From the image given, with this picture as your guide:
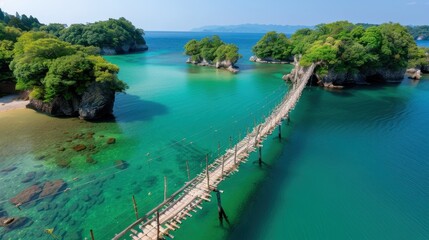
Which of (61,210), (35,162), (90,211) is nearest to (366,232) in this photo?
(90,211)

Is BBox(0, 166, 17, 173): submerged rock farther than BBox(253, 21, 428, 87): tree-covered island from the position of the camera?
No

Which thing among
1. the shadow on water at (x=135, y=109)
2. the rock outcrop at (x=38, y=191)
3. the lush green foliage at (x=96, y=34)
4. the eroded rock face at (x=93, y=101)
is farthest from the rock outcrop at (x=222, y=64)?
the rock outcrop at (x=38, y=191)

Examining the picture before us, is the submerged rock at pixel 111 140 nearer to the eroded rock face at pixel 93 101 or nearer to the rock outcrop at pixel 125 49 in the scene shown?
the eroded rock face at pixel 93 101

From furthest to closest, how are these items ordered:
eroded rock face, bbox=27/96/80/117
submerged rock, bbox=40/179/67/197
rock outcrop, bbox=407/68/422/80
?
rock outcrop, bbox=407/68/422/80 < eroded rock face, bbox=27/96/80/117 < submerged rock, bbox=40/179/67/197

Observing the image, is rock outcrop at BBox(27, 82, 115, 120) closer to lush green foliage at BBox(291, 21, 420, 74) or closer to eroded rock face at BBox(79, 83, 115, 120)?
eroded rock face at BBox(79, 83, 115, 120)

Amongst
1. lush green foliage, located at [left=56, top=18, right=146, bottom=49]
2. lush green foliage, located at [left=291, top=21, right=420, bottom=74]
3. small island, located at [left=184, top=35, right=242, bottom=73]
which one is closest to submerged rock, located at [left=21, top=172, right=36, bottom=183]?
lush green foliage, located at [left=291, top=21, right=420, bottom=74]

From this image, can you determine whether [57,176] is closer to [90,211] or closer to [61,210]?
[61,210]
